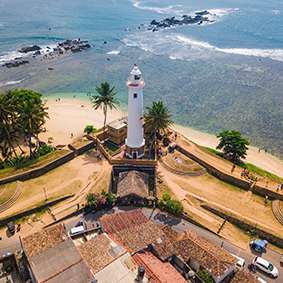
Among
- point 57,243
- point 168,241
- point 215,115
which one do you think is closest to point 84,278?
point 57,243

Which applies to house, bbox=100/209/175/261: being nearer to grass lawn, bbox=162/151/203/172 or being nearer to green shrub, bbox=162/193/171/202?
green shrub, bbox=162/193/171/202

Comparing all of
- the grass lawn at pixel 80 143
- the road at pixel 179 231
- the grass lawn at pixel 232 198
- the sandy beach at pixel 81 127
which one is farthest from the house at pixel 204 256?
the sandy beach at pixel 81 127

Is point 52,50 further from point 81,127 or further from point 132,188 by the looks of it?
point 132,188

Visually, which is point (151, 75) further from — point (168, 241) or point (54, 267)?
point (54, 267)

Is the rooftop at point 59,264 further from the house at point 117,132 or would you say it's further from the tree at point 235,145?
the tree at point 235,145

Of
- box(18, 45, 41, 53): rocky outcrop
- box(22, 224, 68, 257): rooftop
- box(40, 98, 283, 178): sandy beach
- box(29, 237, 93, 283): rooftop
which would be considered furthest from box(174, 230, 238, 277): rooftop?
box(18, 45, 41, 53): rocky outcrop

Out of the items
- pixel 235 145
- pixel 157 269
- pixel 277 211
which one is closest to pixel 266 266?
pixel 277 211
